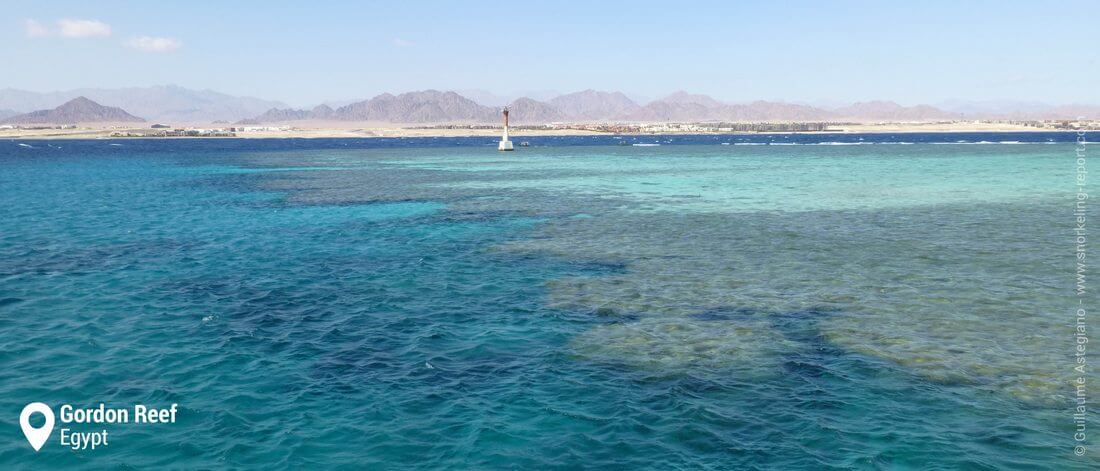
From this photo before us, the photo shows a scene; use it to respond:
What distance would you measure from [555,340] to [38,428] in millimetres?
13867

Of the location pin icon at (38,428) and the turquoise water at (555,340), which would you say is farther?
the location pin icon at (38,428)

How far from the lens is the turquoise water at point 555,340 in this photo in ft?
51.7

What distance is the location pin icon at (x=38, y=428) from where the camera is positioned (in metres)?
16.3

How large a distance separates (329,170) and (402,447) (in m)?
108

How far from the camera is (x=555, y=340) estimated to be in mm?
23031

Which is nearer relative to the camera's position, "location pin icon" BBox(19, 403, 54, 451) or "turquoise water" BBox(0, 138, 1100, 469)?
"turquoise water" BBox(0, 138, 1100, 469)

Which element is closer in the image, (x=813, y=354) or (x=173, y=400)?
(x=173, y=400)

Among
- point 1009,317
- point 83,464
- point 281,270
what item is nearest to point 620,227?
point 281,270

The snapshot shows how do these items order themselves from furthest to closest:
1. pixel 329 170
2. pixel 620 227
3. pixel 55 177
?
pixel 329 170 → pixel 55 177 → pixel 620 227

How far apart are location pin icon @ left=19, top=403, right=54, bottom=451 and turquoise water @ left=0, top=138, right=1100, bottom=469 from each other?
0.27m

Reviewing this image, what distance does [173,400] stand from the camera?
18.2 meters

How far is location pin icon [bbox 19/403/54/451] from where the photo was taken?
53.6 ft

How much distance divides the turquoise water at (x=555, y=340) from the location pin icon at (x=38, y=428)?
0.90 feet

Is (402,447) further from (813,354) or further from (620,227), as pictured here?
(620,227)
